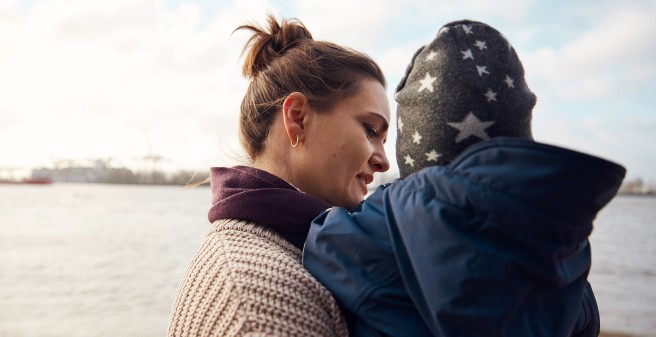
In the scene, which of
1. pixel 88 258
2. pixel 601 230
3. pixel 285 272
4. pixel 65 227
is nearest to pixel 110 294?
pixel 88 258

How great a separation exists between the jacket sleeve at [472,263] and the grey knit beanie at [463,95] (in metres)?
0.14

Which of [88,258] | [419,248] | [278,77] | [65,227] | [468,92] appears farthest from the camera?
[65,227]

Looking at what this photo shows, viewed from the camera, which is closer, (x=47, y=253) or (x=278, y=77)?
(x=278, y=77)

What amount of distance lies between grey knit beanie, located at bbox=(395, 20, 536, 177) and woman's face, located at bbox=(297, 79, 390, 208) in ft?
1.36

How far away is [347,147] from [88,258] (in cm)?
1282

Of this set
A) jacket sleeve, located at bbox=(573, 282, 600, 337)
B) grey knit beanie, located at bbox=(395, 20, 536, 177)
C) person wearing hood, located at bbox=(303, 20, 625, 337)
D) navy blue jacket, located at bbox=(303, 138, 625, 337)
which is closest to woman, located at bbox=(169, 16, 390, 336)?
person wearing hood, located at bbox=(303, 20, 625, 337)

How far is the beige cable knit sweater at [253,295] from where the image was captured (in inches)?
47.9

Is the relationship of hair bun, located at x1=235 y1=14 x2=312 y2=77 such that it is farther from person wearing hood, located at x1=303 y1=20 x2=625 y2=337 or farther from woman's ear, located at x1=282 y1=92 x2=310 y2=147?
person wearing hood, located at x1=303 y1=20 x2=625 y2=337

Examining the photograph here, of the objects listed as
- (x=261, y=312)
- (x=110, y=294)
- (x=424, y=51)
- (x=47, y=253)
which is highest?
(x=424, y=51)

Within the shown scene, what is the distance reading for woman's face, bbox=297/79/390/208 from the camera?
65.2 inches

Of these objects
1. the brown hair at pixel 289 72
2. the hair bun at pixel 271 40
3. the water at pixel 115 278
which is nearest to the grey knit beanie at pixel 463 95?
the brown hair at pixel 289 72

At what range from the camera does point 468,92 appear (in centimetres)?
113

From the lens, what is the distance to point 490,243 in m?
0.97

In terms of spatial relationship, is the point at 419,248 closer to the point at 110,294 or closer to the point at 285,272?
the point at 285,272
